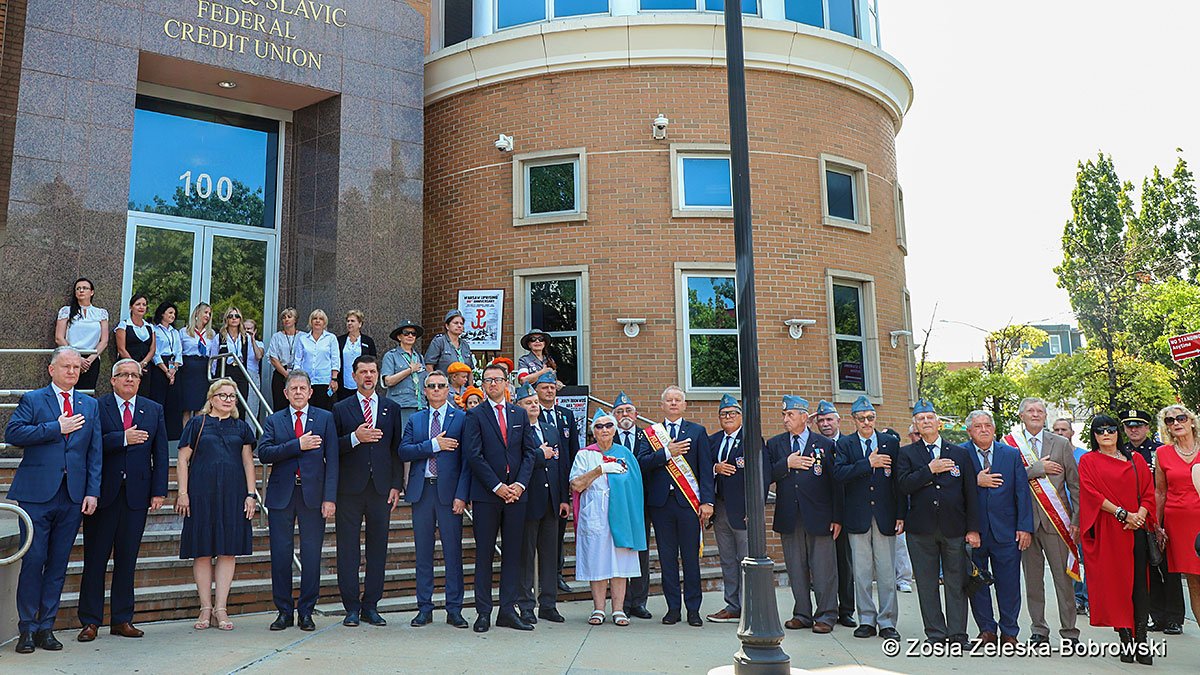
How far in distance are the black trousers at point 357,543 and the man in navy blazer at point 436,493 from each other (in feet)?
1.05

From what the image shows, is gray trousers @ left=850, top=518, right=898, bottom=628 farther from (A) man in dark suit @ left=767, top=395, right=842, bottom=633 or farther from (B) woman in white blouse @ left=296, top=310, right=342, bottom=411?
(B) woman in white blouse @ left=296, top=310, right=342, bottom=411

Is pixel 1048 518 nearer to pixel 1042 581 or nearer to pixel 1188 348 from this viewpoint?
pixel 1042 581

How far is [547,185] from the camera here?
15.2m

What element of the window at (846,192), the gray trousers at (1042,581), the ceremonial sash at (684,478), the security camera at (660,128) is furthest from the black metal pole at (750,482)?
the window at (846,192)

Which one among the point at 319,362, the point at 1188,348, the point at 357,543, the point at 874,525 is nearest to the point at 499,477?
the point at 357,543

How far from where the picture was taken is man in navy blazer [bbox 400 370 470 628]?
7.99 m

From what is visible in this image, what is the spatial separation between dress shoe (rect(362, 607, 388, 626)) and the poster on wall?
22.6ft

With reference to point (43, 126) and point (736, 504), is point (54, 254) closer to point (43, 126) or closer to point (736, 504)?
point (43, 126)

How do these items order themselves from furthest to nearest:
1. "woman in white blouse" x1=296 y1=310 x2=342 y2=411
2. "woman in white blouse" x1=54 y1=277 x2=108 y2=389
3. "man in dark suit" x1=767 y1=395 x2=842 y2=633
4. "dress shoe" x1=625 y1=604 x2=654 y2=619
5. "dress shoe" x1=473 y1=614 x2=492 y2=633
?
"woman in white blouse" x1=296 y1=310 x2=342 y2=411 → "woman in white blouse" x1=54 y1=277 x2=108 y2=389 → "dress shoe" x1=625 y1=604 x2=654 y2=619 → "man in dark suit" x1=767 y1=395 x2=842 y2=633 → "dress shoe" x1=473 y1=614 x2=492 y2=633

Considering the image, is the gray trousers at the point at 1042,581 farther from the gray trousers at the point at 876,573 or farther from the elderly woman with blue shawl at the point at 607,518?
the elderly woman with blue shawl at the point at 607,518

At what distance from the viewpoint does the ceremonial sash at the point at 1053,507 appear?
7.96 metres

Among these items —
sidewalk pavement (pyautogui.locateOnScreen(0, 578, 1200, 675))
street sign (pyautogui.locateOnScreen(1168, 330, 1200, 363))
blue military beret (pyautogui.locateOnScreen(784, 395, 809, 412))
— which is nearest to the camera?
sidewalk pavement (pyautogui.locateOnScreen(0, 578, 1200, 675))

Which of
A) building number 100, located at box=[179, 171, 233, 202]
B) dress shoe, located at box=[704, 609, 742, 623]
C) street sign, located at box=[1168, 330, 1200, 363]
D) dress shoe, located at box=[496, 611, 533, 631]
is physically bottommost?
dress shoe, located at box=[704, 609, 742, 623]

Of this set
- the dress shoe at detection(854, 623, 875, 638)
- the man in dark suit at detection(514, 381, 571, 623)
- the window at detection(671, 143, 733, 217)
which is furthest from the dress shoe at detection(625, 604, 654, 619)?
the window at detection(671, 143, 733, 217)
